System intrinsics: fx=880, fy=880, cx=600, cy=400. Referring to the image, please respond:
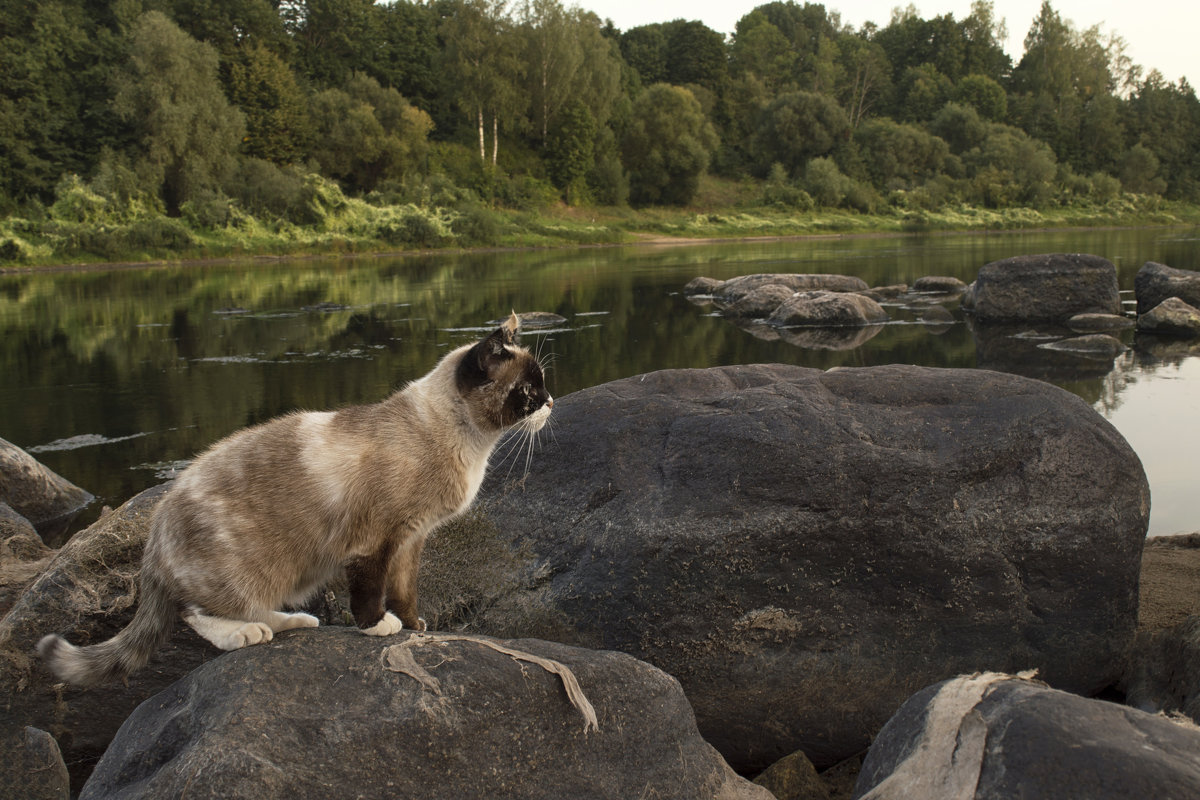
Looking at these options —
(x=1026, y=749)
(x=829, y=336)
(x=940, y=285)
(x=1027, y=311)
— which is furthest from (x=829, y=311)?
(x=1026, y=749)

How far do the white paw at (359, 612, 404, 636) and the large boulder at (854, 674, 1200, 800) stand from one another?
2099 millimetres

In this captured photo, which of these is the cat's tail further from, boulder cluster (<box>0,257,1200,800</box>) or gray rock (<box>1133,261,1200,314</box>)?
gray rock (<box>1133,261,1200,314</box>)

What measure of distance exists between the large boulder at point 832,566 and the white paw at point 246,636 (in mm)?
1701

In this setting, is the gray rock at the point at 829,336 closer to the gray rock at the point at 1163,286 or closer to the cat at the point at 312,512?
the gray rock at the point at 1163,286

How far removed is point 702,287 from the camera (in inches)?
1220

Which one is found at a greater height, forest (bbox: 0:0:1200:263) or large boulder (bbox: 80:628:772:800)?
forest (bbox: 0:0:1200:263)

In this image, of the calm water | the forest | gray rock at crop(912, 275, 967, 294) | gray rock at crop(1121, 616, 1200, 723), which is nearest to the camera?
gray rock at crop(1121, 616, 1200, 723)

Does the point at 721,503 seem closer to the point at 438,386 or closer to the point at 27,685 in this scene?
the point at 438,386

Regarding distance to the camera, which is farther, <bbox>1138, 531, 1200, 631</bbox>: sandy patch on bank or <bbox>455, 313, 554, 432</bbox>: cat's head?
<bbox>1138, 531, 1200, 631</bbox>: sandy patch on bank

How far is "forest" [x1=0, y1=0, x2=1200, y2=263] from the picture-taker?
50.8 m

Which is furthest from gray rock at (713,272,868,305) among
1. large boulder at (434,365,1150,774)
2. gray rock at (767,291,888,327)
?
large boulder at (434,365,1150,774)

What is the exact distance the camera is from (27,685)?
182 inches

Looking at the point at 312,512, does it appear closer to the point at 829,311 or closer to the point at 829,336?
the point at 829,336

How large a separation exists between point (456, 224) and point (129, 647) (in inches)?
2136
